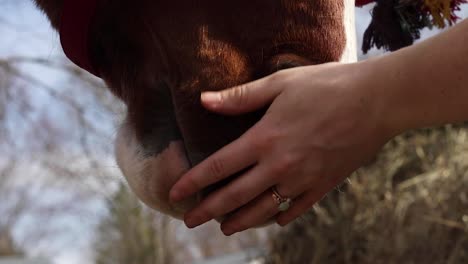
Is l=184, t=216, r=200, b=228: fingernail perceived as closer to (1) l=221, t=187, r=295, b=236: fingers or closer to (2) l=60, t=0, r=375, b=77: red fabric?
(1) l=221, t=187, r=295, b=236: fingers

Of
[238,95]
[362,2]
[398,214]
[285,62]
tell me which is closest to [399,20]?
[362,2]

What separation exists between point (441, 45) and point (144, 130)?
548mm

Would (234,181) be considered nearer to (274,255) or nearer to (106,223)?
(274,255)

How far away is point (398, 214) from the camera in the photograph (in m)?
3.42

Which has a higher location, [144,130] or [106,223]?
[144,130]

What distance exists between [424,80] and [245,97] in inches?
11.0

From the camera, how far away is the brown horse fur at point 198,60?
44.4 inches

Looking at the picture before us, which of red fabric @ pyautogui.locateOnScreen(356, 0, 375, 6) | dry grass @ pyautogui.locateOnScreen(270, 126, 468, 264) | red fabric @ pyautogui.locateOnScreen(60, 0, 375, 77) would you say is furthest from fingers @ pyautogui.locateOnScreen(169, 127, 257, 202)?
dry grass @ pyautogui.locateOnScreen(270, 126, 468, 264)

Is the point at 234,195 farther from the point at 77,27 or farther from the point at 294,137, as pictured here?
the point at 77,27

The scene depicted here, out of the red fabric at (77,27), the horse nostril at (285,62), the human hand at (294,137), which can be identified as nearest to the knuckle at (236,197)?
the human hand at (294,137)

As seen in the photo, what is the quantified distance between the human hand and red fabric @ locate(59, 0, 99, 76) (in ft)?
1.19

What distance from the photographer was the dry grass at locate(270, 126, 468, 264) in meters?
3.28

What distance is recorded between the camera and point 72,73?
561 cm

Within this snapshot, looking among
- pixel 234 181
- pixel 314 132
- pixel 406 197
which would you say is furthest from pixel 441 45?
pixel 406 197
